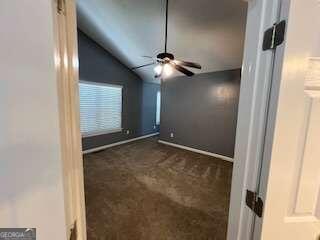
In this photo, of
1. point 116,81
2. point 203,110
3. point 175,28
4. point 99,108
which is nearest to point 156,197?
point 175,28

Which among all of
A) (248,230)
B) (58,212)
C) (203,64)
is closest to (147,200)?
(248,230)

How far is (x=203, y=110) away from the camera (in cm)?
504

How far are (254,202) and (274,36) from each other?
71 cm

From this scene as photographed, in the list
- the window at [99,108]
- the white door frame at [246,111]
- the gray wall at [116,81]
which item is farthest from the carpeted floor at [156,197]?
the white door frame at [246,111]

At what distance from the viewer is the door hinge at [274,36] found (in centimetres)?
66

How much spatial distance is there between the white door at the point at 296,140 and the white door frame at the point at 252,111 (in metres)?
0.07

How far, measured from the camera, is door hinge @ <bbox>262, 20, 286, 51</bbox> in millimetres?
662

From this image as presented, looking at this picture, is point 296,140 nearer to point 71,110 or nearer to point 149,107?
point 71,110

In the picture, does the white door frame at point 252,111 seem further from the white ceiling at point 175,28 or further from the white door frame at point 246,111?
the white ceiling at point 175,28

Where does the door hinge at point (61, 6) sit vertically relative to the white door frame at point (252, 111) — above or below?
above

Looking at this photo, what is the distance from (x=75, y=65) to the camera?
802 millimetres

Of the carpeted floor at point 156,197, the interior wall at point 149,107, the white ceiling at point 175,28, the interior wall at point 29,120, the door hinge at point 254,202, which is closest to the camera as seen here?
the interior wall at point 29,120

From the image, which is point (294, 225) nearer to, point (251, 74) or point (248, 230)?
point (248, 230)

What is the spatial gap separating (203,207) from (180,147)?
3121 millimetres
